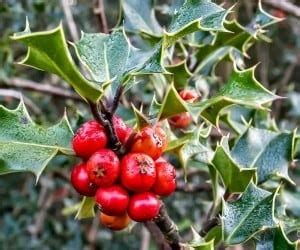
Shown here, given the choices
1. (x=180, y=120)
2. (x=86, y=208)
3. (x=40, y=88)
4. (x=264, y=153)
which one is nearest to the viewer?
(x=86, y=208)

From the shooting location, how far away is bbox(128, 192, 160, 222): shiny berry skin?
1042 millimetres

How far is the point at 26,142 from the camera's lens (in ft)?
3.71

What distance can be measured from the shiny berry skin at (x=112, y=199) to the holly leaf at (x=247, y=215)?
187mm

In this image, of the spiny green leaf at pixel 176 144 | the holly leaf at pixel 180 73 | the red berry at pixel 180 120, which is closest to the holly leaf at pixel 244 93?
the spiny green leaf at pixel 176 144

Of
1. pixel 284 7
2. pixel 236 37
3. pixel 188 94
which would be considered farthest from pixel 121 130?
pixel 284 7

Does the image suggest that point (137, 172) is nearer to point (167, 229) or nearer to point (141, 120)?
point (141, 120)

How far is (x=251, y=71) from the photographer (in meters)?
1.08

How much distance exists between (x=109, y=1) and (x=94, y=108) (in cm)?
274

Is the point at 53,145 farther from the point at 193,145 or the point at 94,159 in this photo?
the point at 193,145

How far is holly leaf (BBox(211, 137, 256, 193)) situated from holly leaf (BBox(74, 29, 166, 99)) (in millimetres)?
262

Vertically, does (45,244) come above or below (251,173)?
below

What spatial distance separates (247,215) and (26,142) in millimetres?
408

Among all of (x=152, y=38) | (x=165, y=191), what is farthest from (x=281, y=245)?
(x=152, y=38)

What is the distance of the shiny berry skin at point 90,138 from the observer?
103 centimetres
